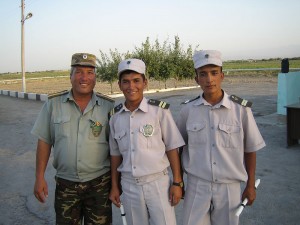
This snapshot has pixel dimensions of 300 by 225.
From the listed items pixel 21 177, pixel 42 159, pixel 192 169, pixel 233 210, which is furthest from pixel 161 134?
pixel 21 177

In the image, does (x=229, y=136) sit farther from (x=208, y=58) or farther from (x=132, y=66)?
(x=132, y=66)

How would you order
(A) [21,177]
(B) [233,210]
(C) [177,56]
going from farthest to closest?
(C) [177,56]
(A) [21,177]
(B) [233,210]

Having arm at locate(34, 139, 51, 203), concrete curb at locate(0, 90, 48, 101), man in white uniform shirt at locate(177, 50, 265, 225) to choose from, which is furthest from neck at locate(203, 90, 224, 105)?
concrete curb at locate(0, 90, 48, 101)

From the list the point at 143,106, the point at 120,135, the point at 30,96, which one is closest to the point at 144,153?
the point at 120,135

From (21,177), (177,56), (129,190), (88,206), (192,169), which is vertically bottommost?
(21,177)

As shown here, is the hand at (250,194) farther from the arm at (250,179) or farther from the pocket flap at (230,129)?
the pocket flap at (230,129)

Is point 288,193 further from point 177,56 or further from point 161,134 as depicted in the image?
point 177,56

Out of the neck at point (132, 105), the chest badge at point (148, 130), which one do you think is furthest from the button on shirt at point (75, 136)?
the chest badge at point (148, 130)

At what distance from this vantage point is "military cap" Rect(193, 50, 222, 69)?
2.20 metres

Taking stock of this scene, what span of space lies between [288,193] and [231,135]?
2.20 m

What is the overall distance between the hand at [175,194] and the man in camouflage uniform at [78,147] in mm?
549

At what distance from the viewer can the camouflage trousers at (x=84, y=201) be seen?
239 centimetres

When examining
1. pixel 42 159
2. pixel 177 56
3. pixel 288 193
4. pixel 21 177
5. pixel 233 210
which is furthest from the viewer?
pixel 177 56

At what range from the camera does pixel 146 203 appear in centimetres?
224
